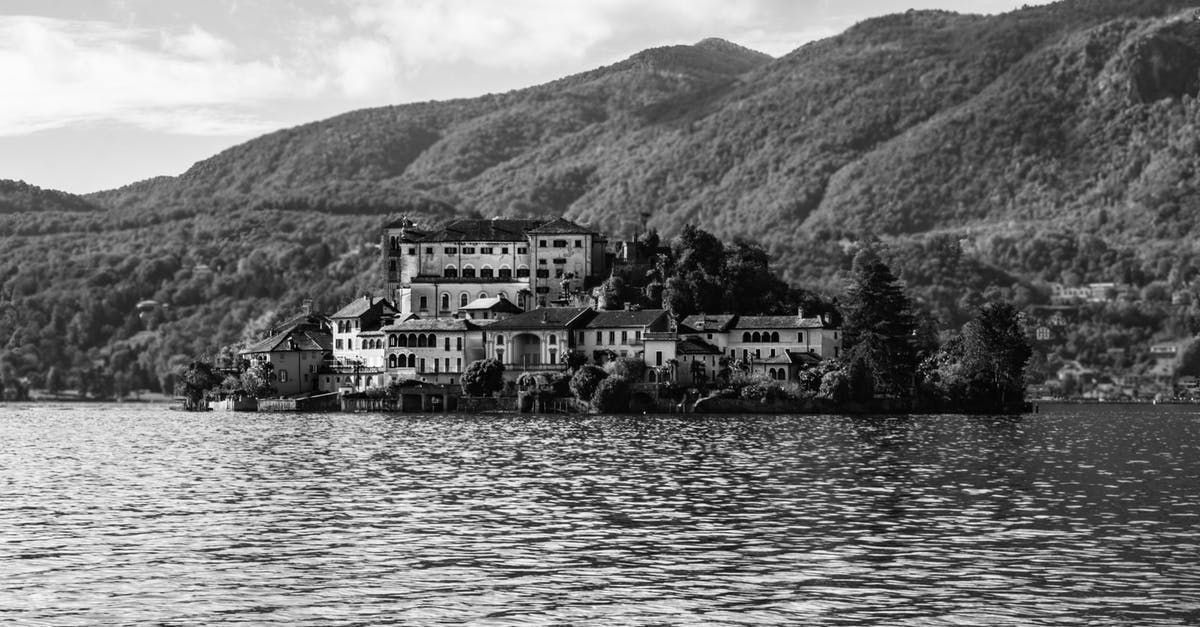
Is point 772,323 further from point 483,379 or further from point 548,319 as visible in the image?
point 483,379

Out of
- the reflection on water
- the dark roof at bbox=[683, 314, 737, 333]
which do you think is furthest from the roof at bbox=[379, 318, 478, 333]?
the reflection on water

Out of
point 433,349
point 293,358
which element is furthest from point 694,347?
point 293,358

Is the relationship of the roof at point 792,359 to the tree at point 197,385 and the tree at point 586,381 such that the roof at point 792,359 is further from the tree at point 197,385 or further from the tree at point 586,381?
the tree at point 197,385

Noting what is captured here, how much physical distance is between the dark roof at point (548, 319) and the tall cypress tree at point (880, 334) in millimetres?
24376

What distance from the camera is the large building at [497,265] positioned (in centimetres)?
17612

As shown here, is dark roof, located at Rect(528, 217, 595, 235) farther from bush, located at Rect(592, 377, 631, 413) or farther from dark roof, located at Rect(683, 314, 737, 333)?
bush, located at Rect(592, 377, 631, 413)

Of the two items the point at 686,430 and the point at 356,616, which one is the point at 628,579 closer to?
the point at 356,616

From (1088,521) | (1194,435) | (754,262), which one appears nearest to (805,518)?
(1088,521)

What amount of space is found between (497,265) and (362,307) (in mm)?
14765

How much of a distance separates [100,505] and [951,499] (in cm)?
3031

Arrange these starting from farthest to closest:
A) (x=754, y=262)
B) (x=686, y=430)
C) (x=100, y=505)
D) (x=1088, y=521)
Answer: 1. (x=754, y=262)
2. (x=686, y=430)
3. (x=100, y=505)
4. (x=1088, y=521)

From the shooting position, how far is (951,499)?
61.8 metres

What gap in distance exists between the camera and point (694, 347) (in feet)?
497

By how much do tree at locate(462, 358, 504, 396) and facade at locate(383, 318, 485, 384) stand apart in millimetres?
5471
